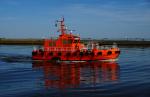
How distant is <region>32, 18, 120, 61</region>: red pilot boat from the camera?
163 feet

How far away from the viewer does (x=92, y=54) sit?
49688mm

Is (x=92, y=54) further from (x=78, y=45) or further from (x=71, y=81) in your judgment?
(x=71, y=81)

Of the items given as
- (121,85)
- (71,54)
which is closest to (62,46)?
(71,54)

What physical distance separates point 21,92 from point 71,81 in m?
6.25

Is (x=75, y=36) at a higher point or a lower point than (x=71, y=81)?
higher

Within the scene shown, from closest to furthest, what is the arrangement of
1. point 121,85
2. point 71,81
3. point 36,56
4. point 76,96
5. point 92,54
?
point 76,96 < point 121,85 < point 71,81 < point 92,54 < point 36,56

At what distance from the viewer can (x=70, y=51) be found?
50812mm

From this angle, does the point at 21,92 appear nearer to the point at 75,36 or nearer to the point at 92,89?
the point at 92,89

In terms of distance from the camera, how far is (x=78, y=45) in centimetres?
5141

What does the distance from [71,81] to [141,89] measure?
6651 mm

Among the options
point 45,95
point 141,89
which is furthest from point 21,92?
point 141,89

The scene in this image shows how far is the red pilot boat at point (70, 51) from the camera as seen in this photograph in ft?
163

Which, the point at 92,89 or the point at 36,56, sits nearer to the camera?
the point at 92,89

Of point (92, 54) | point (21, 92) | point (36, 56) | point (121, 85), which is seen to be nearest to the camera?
point (21, 92)
